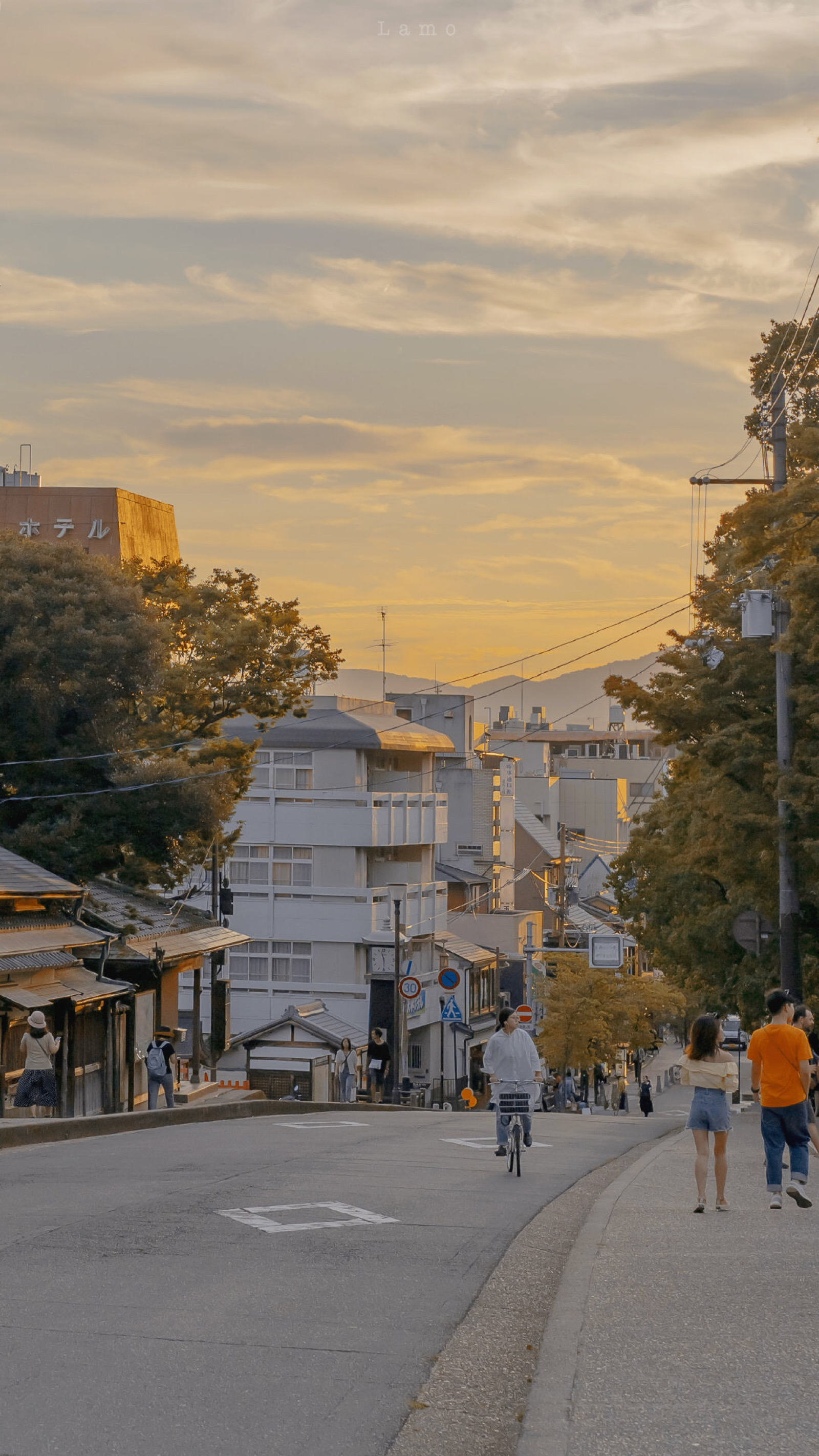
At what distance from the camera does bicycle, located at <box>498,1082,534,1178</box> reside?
1548 centimetres

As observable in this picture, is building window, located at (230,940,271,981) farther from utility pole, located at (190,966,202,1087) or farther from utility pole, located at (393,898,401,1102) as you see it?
utility pole, located at (190,966,202,1087)

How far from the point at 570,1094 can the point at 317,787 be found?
15.9 m

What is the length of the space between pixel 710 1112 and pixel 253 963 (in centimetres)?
4838

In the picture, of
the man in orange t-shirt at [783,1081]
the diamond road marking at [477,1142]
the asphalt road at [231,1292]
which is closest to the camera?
the asphalt road at [231,1292]

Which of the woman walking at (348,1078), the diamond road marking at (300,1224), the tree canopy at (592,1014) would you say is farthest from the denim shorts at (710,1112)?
the tree canopy at (592,1014)

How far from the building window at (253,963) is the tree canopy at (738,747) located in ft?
89.3

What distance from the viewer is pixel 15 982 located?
23844 mm

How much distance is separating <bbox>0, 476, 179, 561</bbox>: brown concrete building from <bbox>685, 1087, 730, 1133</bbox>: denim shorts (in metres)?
56.6

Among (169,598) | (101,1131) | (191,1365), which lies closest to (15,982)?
(101,1131)

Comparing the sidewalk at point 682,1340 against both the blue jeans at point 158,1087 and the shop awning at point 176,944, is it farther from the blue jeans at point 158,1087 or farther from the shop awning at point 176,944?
the shop awning at point 176,944

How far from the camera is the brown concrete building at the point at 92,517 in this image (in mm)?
68250

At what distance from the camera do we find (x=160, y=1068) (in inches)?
1128

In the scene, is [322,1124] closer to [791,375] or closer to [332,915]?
[791,375]

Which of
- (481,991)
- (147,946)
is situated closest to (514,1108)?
(147,946)
